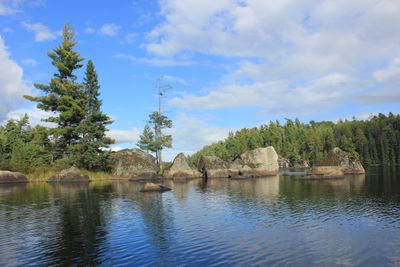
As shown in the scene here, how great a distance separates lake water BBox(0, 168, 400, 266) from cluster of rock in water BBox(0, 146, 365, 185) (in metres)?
28.7

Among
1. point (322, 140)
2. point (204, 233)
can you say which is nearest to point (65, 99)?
point (204, 233)

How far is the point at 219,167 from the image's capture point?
7219cm

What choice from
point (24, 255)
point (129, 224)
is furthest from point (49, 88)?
point (24, 255)

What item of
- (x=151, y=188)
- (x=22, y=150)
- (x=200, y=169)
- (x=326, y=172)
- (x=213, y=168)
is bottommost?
(x=151, y=188)

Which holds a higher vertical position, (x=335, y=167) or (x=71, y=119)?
(x=71, y=119)

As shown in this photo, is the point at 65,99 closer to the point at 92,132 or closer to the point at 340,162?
the point at 92,132

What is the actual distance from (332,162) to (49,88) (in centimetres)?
5119

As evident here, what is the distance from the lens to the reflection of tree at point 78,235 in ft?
51.2

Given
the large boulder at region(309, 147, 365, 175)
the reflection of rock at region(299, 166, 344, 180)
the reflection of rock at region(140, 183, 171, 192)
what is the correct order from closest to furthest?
1. the reflection of rock at region(140, 183, 171, 192)
2. the reflection of rock at region(299, 166, 344, 180)
3. the large boulder at region(309, 147, 365, 175)

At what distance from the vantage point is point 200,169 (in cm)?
7488

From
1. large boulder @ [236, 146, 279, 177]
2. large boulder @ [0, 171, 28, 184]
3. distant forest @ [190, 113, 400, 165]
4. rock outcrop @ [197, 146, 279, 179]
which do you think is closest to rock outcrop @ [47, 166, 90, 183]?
large boulder @ [0, 171, 28, 184]

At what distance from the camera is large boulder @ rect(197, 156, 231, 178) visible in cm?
7119

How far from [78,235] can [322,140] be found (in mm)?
166198

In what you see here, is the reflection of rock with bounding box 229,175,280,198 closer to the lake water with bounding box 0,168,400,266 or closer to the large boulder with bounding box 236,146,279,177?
the lake water with bounding box 0,168,400,266
